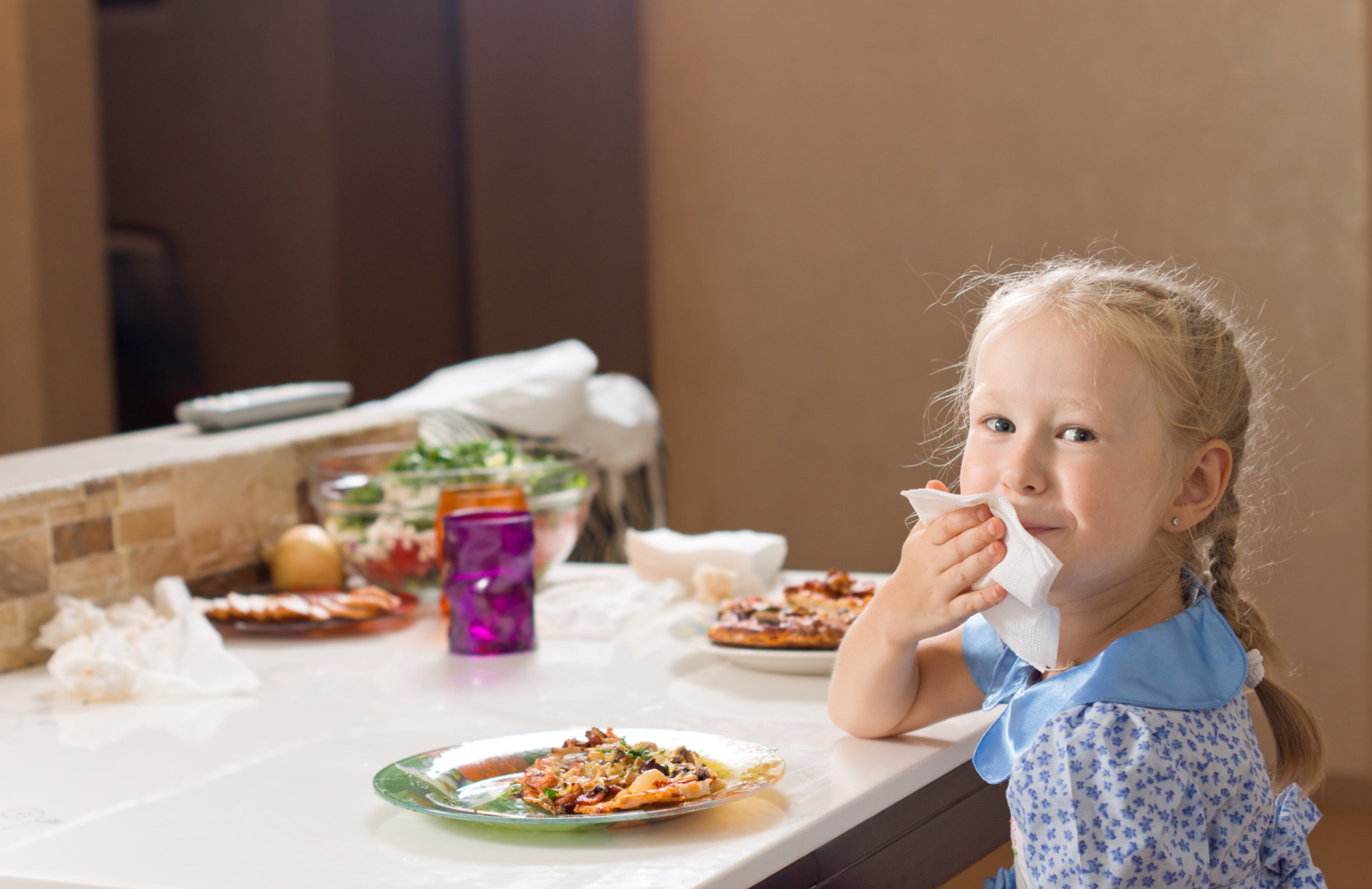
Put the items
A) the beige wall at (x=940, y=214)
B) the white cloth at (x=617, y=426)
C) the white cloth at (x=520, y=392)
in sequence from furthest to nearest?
the beige wall at (x=940, y=214), the white cloth at (x=617, y=426), the white cloth at (x=520, y=392)

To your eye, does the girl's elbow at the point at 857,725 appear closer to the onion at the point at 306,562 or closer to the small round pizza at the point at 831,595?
the small round pizza at the point at 831,595

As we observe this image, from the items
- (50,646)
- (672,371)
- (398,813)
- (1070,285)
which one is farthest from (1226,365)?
(672,371)

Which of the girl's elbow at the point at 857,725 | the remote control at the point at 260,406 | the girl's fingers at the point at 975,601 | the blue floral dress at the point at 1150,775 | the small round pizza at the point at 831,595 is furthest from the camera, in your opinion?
the remote control at the point at 260,406

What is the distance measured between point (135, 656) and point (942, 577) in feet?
2.43

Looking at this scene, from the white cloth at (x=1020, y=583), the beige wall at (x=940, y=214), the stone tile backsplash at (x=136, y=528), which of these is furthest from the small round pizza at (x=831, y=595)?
the beige wall at (x=940, y=214)

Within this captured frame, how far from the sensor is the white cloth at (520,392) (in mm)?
2145

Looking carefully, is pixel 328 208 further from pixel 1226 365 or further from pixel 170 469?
pixel 1226 365

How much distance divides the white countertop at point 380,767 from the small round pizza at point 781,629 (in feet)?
0.11

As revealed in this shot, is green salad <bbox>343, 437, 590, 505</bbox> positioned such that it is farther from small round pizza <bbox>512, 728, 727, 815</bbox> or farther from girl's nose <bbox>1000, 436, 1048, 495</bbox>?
girl's nose <bbox>1000, 436, 1048, 495</bbox>

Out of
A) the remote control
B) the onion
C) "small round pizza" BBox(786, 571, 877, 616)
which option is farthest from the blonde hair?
the remote control

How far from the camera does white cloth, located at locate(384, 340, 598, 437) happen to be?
7.04 ft

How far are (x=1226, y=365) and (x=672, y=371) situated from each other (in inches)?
121


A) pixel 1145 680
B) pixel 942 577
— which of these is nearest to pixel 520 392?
pixel 942 577

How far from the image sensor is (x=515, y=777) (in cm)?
89
